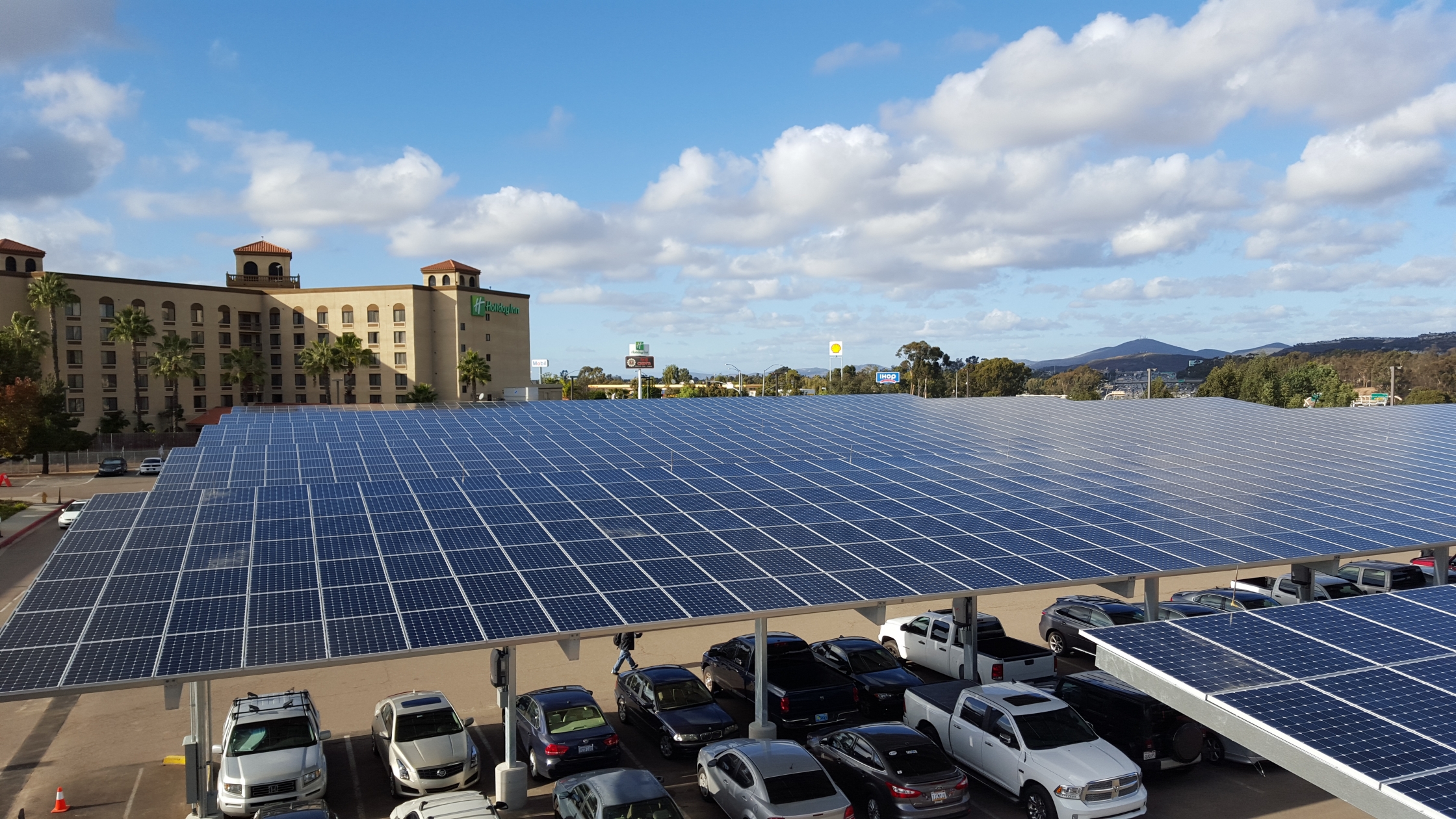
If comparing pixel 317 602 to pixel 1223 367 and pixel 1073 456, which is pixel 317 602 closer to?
pixel 1073 456

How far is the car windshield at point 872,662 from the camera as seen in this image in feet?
69.2

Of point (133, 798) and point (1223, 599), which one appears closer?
point (133, 798)

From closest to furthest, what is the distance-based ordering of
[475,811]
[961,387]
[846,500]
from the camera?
[475,811] → [846,500] → [961,387]

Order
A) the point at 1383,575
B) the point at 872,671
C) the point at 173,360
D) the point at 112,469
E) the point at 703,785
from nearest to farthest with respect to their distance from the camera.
Answer: the point at 703,785, the point at 872,671, the point at 1383,575, the point at 112,469, the point at 173,360

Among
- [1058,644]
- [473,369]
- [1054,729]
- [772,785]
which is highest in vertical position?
[473,369]

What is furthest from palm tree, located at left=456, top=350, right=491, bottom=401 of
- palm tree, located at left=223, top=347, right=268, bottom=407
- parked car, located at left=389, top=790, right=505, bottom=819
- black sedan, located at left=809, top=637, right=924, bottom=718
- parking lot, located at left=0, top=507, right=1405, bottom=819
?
parked car, located at left=389, top=790, right=505, bottom=819

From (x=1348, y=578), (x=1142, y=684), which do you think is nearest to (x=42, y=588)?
(x=1142, y=684)

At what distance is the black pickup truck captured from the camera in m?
18.6

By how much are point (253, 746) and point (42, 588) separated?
14.4 feet

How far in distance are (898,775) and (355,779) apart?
10344 millimetres

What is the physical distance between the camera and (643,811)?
42.6ft

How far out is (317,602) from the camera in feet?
45.5

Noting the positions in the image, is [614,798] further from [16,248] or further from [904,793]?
[16,248]

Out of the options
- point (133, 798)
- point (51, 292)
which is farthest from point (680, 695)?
point (51, 292)
